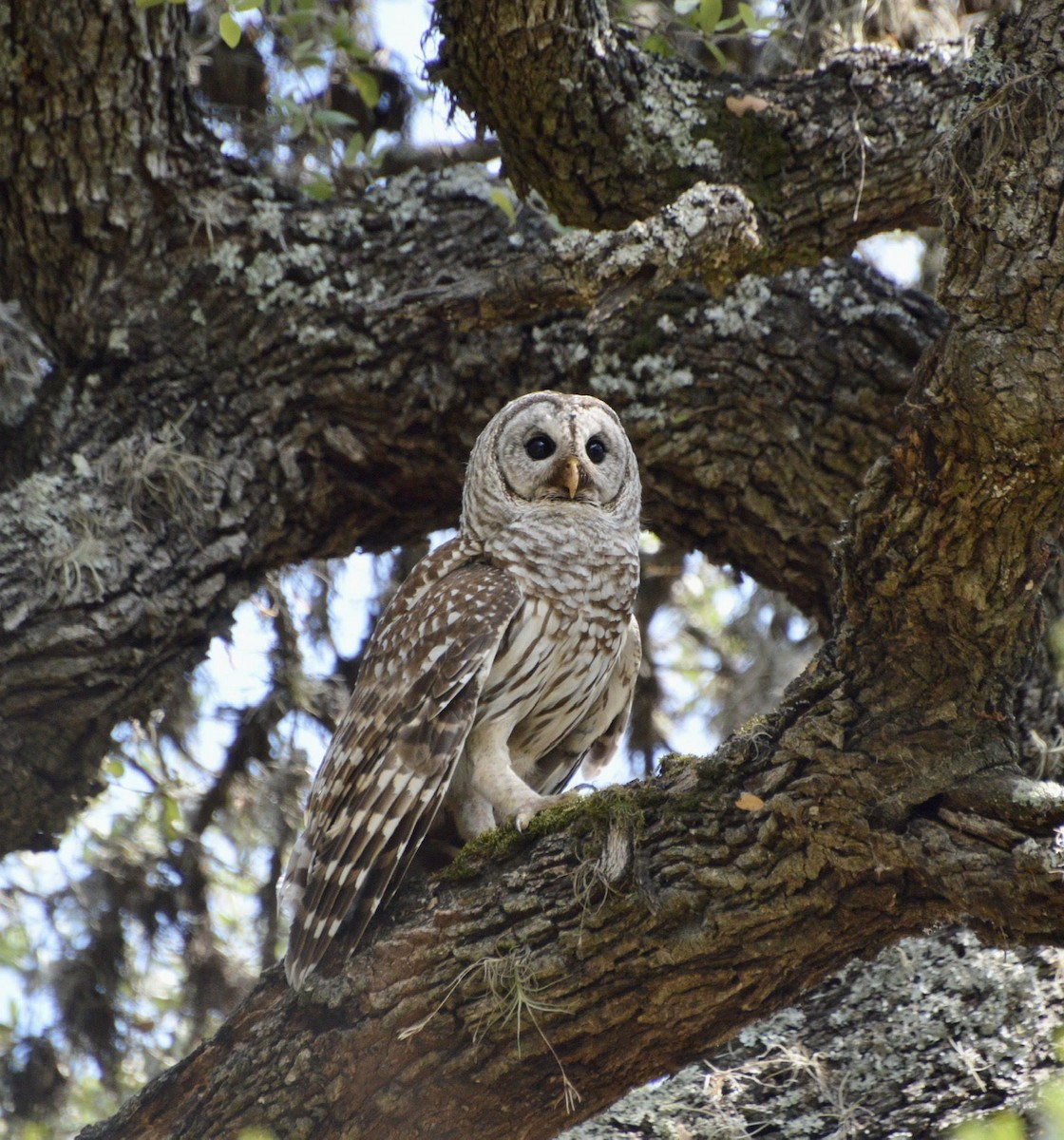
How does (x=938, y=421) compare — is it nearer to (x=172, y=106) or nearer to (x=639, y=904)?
(x=639, y=904)

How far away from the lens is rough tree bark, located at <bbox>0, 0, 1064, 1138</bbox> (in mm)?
2365

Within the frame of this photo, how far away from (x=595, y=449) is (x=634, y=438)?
261 millimetres

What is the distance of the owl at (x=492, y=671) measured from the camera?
3152 mm

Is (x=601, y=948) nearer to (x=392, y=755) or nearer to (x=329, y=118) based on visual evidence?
(x=392, y=755)

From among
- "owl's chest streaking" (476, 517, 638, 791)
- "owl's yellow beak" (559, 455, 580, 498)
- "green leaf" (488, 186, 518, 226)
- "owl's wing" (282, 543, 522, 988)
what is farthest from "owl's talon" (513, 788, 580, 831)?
"green leaf" (488, 186, 518, 226)

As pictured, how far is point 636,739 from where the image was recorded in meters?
5.23

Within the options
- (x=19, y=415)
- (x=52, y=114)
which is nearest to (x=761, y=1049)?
(x=19, y=415)

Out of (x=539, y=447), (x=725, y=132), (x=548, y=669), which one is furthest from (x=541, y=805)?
(x=725, y=132)

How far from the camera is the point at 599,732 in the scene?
3.94 m

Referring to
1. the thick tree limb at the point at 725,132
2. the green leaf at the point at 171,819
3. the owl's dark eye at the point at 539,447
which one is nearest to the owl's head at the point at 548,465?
the owl's dark eye at the point at 539,447

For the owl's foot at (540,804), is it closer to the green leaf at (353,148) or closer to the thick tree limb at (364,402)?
the thick tree limb at (364,402)

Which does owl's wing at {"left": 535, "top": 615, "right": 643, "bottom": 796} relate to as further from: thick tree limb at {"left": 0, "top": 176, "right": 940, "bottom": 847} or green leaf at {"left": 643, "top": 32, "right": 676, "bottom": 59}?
green leaf at {"left": 643, "top": 32, "right": 676, "bottom": 59}

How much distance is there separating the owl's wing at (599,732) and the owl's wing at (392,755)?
52 cm

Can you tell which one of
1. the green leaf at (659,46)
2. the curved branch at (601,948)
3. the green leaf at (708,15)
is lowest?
the curved branch at (601,948)
